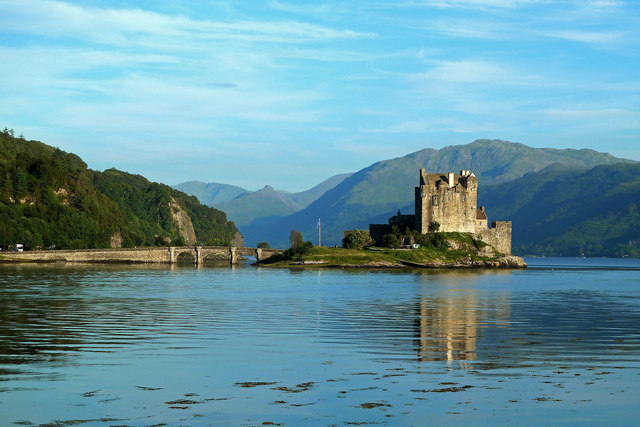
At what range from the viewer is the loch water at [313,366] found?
24359mm

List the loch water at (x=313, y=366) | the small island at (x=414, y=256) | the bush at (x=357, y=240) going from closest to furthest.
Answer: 1. the loch water at (x=313, y=366)
2. the small island at (x=414, y=256)
3. the bush at (x=357, y=240)

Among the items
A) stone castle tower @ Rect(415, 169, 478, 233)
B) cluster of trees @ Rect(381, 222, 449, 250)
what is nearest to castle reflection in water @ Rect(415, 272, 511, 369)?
cluster of trees @ Rect(381, 222, 449, 250)

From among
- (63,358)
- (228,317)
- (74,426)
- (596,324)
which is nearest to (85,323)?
(228,317)

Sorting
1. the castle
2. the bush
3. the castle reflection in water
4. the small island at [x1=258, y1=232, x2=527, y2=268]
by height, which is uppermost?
the castle

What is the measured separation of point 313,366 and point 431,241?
15645cm

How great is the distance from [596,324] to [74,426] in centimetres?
4086

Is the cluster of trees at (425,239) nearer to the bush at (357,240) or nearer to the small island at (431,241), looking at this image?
the small island at (431,241)

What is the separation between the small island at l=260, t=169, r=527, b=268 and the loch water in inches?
4535

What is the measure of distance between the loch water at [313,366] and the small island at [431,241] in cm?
11520

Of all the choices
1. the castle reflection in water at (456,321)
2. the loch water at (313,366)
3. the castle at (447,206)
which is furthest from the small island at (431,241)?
the loch water at (313,366)

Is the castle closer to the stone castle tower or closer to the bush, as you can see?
the stone castle tower

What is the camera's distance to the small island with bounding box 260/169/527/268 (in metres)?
182

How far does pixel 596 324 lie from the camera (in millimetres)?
54438

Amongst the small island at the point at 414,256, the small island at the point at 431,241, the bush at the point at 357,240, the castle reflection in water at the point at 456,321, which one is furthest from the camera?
the bush at the point at 357,240
